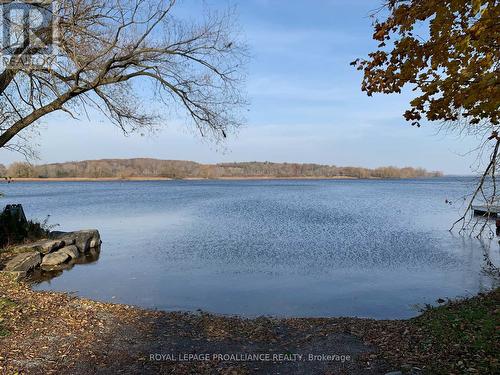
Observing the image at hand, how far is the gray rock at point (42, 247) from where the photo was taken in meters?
15.1

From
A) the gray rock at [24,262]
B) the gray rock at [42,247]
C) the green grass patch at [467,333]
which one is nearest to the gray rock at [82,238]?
the gray rock at [42,247]

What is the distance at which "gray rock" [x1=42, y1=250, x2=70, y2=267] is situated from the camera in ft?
50.5

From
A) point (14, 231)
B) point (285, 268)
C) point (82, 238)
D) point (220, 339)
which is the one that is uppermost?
point (14, 231)

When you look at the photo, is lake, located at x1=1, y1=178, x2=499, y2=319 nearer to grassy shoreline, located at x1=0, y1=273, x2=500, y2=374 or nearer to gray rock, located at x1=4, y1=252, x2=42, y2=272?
gray rock, located at x1=4, y1=252, x2=42, y2=272

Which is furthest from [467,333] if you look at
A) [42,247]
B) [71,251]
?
[71,251]

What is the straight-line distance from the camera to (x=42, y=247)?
16078 mm

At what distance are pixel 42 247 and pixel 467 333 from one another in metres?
14.8

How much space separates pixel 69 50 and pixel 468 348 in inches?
398

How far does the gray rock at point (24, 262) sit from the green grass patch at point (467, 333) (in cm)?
1131

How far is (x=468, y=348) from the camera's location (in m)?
5.79

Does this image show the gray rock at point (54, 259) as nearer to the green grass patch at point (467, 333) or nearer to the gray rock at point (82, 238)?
the gray rock at point (82, 238)

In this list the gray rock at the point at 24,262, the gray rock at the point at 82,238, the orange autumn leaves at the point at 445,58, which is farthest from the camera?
the gray rock at the point at 82,238

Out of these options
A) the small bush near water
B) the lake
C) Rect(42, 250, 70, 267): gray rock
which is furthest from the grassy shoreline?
the small bush near water

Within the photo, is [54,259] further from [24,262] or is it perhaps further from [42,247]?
[24,262]
